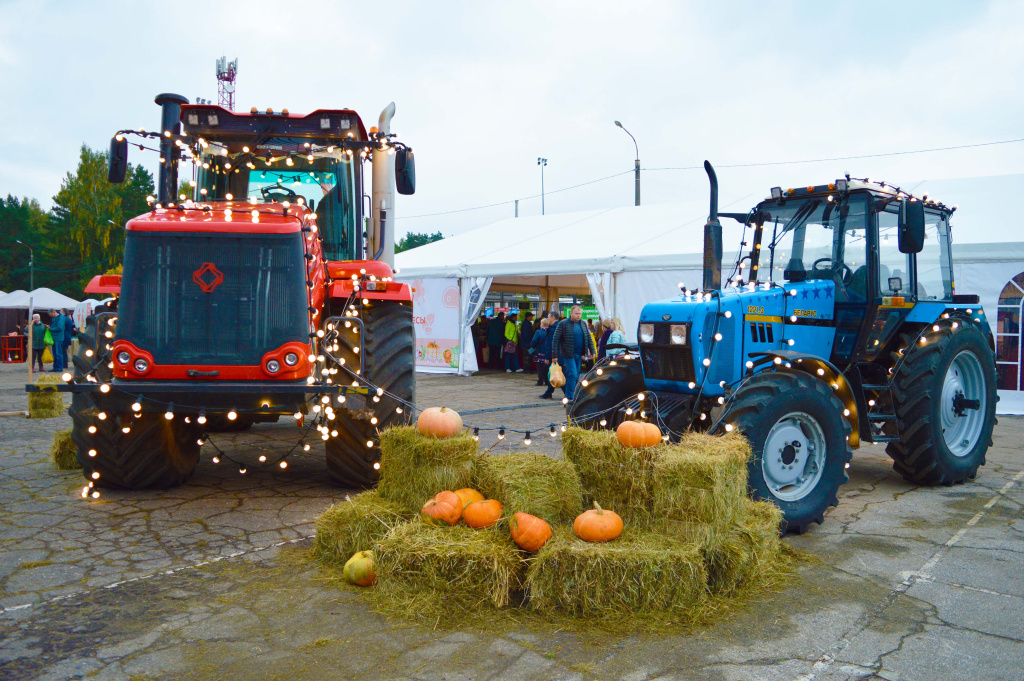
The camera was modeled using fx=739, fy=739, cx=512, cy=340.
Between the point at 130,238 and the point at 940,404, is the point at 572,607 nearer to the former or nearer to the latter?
the point at 130,238

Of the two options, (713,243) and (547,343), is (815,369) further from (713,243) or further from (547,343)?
(547,343)

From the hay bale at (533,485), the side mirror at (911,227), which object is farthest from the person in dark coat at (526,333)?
the hay bale at (533,485)

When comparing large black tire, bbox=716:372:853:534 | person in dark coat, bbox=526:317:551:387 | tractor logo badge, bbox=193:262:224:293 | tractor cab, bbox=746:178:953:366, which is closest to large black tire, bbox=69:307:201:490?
tractor logo badge, bbox=193:262:224:293

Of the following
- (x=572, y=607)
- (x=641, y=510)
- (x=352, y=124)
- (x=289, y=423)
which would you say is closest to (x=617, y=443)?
(x=641, y=510)

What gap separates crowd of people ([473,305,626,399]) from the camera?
38.9 feet

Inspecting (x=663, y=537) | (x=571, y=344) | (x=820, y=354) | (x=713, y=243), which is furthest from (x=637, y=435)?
(x=571, y=344)

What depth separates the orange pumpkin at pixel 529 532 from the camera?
366cm

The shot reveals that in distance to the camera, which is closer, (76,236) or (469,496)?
(469,496)

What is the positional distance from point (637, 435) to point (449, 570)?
1260 mm

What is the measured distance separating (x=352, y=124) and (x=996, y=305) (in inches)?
375

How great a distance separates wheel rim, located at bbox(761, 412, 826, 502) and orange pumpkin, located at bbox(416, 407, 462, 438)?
6.42ft

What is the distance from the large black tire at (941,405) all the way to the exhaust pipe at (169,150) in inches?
245

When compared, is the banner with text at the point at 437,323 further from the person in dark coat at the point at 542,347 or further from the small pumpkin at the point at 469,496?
the small pumpkin at the point at 469,496

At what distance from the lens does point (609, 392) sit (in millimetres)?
5703
